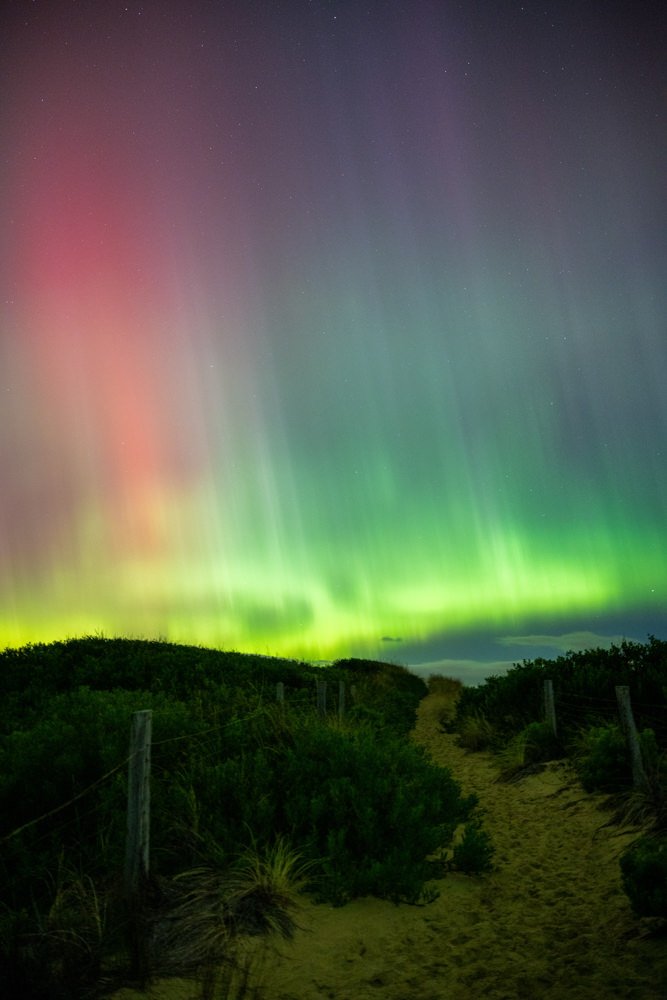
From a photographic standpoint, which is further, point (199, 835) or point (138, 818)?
point (199, 835)

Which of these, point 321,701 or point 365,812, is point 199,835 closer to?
point 365,812

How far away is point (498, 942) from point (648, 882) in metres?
1.49

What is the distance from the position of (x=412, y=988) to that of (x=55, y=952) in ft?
9.01

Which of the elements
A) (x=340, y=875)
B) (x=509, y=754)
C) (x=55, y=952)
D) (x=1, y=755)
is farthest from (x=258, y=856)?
(x=509, y=754)

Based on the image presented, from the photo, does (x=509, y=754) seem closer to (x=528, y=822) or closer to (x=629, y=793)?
(x=528, y=822)

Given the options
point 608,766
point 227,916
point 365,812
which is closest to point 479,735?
point 608,766

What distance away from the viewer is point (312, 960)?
5.67 m

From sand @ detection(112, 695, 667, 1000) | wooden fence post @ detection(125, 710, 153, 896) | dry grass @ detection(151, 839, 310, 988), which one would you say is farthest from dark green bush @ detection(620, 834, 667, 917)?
wooden fence post @ detection(125, 710, 153, 896)

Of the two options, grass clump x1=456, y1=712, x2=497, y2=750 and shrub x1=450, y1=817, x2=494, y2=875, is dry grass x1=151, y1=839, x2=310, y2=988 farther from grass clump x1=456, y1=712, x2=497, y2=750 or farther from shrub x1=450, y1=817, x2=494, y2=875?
grass clump x1=456, y1=712, x2=497, y2=750

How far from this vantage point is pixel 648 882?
5621 millimetres

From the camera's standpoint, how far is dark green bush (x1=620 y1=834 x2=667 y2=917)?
17.7 feet

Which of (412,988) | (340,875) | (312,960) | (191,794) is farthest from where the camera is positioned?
(191,794)

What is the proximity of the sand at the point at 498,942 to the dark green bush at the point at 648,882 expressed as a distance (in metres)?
0.23

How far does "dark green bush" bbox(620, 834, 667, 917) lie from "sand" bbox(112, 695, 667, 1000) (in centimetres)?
23
